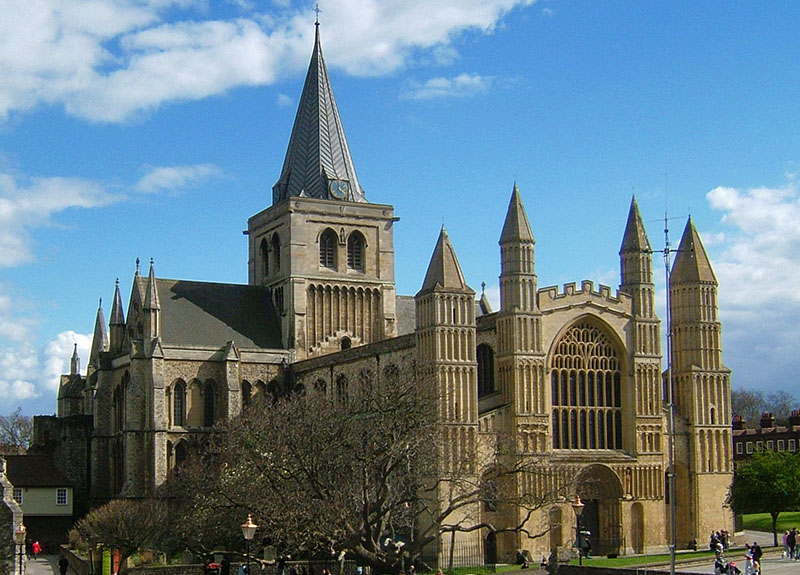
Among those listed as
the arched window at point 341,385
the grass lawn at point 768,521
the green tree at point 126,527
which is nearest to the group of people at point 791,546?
the grass lawn at point 768,521

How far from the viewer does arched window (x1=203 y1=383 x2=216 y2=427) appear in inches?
2783

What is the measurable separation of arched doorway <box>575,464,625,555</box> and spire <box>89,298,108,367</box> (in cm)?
4203

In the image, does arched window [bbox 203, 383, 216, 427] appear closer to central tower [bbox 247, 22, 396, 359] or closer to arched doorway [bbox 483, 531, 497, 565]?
central tower [bbox 247, 22, 396, 359]

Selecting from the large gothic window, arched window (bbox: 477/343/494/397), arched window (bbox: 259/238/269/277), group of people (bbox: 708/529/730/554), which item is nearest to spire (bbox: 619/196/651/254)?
the large gothic window

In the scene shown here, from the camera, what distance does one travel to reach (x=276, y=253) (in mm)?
77375

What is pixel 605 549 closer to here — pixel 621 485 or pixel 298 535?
pixel 621 485

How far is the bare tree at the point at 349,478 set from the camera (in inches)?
1693

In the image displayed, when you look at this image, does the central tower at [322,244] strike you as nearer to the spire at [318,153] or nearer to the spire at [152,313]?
the spire at [318,153]

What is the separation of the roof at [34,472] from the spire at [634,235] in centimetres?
3542

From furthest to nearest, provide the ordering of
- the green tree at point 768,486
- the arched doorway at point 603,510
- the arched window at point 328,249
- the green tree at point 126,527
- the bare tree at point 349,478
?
1. the arched window at point 328,249
2. the green tree at point 768,486
3. the arched doorway at point 603,510
4. the green tree at point 126,527
5. the bare tree at point 349,478

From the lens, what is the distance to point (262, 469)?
148 feet

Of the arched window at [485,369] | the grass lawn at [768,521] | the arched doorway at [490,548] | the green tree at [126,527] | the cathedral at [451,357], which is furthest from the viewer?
the grass lawn at [768,521]

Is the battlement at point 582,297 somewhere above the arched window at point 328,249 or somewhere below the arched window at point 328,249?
below

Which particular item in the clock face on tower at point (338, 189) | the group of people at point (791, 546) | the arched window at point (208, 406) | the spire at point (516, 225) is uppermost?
the clock face on tower at point (338, 189)
